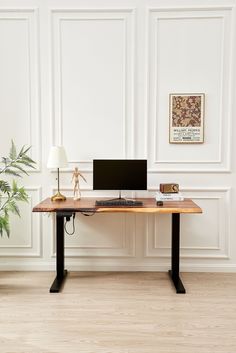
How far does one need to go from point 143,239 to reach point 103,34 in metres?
2.18

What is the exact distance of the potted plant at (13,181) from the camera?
3.01 metres

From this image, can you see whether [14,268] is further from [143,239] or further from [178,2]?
[178,2]

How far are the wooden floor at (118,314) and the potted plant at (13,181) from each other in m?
0.67

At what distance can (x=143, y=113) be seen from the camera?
3406 millimetres

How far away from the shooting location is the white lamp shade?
3.15 m

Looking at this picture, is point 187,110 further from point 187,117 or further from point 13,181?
point 13,181

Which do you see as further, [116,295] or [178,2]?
[178,2]

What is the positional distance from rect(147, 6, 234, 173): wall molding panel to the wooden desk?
1.60ft

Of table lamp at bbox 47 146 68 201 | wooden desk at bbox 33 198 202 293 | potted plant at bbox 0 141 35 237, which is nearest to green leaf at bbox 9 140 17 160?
potted plant at bbox 0 141 35 237

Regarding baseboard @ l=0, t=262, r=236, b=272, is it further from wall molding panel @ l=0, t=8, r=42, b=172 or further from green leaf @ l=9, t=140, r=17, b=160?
green leaf @ l=9, t=140, r=17, b=160

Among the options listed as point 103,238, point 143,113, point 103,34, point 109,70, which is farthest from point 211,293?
point 103,34

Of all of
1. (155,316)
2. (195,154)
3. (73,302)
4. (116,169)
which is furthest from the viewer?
(195,154)

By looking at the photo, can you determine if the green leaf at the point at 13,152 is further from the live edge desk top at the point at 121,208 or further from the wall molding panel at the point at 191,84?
the wall molding panel at the point at 191,84

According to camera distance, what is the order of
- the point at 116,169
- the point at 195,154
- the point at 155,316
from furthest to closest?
the point at 195,154 → the point at 116,169 → the point at 155,316
